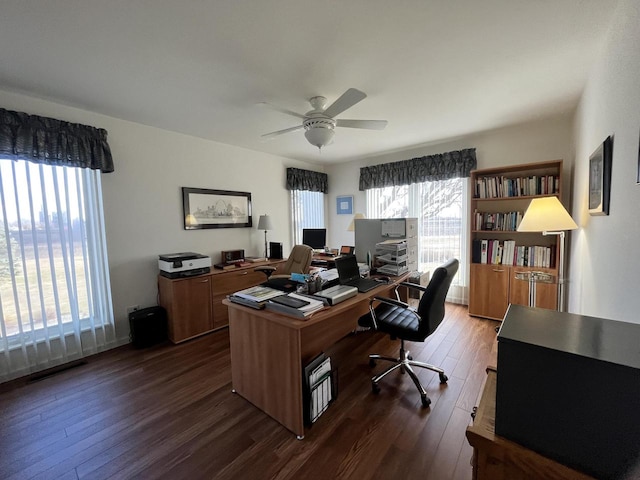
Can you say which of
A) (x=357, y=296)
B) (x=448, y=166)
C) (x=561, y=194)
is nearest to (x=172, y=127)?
(x=357, y=296)

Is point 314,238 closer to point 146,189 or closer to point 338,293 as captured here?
point 146,189

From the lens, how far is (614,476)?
56cm

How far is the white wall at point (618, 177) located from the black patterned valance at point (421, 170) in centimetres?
155

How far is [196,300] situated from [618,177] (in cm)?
354

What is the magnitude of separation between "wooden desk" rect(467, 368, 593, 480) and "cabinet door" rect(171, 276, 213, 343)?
9.55ft

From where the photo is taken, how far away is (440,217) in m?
3.98

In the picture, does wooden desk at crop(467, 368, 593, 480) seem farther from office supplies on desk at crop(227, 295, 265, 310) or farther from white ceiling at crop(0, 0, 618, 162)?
white ceiling at crop(0, 0, 618, 162)

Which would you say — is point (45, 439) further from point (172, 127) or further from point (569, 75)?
point (569, 75)

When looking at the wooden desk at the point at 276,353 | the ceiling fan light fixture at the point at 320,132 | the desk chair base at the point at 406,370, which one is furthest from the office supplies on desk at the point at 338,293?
the ceiling fan light fixture at the point at 320,132

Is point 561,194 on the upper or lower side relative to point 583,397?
upper

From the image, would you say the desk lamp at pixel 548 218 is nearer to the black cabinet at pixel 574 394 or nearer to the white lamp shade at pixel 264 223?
the black cabinet at pixel 574 394

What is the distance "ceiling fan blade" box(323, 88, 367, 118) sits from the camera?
179cm

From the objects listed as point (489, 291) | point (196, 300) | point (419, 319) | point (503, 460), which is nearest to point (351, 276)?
point (419, 319)

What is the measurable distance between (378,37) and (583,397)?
194cm
